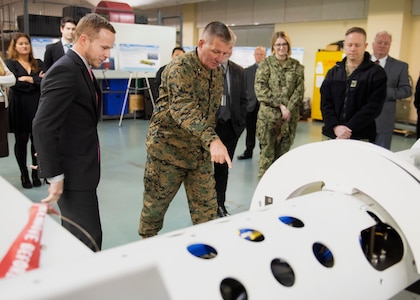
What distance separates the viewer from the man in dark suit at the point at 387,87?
363cm

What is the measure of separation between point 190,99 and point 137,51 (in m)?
6.87

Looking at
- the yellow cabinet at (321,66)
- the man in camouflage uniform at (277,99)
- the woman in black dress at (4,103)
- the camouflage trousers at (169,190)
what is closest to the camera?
the camouflage trousers at (169,190)

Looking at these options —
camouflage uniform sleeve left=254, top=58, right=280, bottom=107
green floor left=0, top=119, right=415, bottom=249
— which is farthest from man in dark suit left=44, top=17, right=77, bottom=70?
camouflage uniform sleeve left=254, top=58, right=280, bottom=107

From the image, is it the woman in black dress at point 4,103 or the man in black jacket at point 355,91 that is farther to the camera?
the woman in black dress at point 4,103

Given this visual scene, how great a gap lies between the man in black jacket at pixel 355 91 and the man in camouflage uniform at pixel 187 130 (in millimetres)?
931

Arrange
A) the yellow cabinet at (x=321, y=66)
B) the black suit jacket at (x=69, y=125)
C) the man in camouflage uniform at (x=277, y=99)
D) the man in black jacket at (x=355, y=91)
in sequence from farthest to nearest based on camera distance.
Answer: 1. the yellow cabinet at (x=321, y=66)
2. the man in camouflage uniform at (x=277, y=99)
3. the man in black jacket at (x=355, y=91)
4. the black suit jacket at (x=69, y=125)

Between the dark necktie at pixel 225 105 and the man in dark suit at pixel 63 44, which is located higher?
the man in dark suit at pixel 63 44

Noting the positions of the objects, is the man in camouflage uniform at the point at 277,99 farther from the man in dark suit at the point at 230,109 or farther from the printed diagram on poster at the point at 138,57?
the printed diagram on poster at the point at 138,57

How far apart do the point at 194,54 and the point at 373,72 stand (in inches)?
49.7

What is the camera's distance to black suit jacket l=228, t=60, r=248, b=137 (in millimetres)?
3180

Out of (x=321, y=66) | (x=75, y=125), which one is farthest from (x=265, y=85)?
(x=321, y=66)

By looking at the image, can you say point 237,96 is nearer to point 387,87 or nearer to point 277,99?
point 277,99

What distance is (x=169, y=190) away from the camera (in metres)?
2.40

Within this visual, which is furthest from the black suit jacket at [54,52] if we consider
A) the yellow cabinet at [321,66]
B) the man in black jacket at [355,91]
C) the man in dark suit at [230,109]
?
the yellow cabinet at [321,66]
